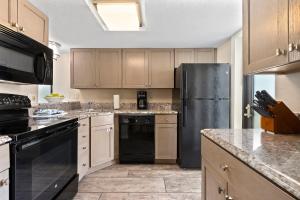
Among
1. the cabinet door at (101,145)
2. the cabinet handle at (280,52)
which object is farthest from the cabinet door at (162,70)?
the cabinet handle at (280,52)

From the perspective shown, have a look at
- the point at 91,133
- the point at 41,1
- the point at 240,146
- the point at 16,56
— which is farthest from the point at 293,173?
the point at 91,133

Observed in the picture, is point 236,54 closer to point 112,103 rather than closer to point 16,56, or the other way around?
point 112,103

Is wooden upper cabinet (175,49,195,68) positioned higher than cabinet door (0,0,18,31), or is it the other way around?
wooden upper cabinet (175,49,195,68)

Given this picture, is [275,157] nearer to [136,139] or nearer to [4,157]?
[4,157]

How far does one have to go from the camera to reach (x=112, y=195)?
111 inches

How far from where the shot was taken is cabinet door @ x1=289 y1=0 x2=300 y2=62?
1088 mm

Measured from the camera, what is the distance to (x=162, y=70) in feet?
15.4

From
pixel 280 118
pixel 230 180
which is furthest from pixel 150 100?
pixel 230 180

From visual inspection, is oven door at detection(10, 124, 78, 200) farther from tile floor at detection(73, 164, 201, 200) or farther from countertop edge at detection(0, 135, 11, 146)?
tile floor at detection(73, 164, 201, 200)

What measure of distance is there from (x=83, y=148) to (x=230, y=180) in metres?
2.47

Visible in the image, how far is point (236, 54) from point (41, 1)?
276cm

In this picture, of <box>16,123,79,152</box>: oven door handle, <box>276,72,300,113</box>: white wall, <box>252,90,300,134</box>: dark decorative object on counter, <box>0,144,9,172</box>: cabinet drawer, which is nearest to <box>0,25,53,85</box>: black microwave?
<box>16,123,79,152</box>: oven door handle

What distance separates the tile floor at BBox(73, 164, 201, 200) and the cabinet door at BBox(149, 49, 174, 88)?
4.93ft

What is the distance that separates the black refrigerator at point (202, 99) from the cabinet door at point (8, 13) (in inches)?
99.4
